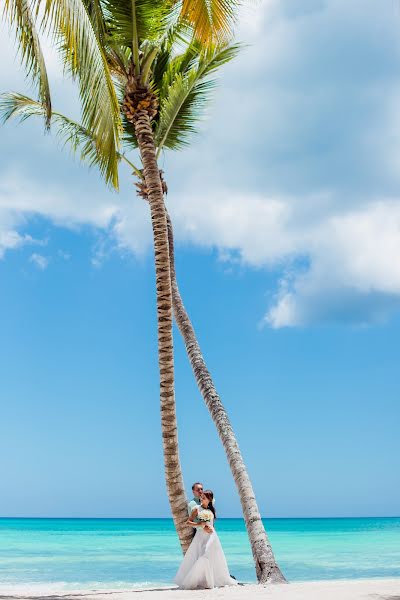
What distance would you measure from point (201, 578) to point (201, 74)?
9.05 m

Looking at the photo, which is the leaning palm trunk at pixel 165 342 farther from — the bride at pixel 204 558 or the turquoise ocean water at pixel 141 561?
the turquoise ocean water at pixel 141 561

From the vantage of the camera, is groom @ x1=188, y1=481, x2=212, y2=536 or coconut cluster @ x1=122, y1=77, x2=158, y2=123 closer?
groom @ x1=188, y1=481, x2=212, y2=536

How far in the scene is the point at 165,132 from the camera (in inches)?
606

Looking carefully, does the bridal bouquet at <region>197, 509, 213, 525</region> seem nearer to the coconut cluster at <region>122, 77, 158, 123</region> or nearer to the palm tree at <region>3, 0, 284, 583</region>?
the palm tree at <region>3, 0, 284, 583</region>

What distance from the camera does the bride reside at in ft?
36.6

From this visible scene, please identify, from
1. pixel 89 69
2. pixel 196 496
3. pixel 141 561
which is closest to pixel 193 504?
pixel 196 496

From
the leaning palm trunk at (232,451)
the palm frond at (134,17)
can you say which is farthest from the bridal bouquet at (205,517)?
the palm frond at (134,17)

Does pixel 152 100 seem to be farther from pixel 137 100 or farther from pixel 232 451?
pixel 232 451

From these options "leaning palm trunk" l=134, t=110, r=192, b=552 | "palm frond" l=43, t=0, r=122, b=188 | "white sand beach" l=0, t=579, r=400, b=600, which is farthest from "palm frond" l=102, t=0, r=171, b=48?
"white sand beach" l=0, t=579, r=400, b=600

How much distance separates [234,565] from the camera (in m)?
30.3

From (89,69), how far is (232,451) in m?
7.34

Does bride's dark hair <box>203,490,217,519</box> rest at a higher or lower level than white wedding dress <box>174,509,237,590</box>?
higher

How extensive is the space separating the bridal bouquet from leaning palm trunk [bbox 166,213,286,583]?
157cm

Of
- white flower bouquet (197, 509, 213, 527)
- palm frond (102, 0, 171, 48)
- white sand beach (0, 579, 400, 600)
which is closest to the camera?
white sand beach (0, 579, 400, 600)
